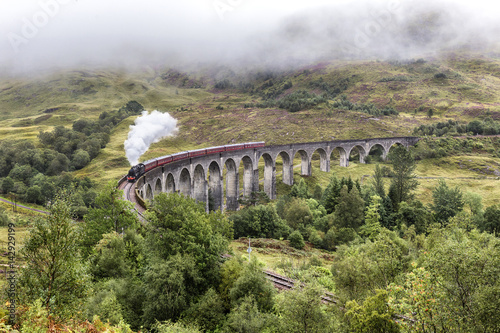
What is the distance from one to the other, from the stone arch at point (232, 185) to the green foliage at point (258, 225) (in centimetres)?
2037

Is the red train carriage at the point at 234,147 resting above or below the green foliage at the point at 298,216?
above

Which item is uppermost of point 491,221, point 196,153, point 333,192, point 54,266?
point 196,153

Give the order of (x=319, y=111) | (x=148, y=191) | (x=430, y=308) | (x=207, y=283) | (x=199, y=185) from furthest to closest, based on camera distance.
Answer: (x=319, y=111)
(x=199, y=185)
(x=148, y=191)
(x=207, y=283)
(x=430, y=308)

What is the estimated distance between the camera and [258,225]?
43.1 metres

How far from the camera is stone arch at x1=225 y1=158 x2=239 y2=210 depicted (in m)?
64.9

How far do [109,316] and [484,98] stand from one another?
179 m

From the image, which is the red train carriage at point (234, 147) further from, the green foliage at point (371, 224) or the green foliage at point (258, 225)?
the green foliage at point (371, 224)

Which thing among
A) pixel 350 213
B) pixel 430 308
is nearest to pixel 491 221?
pixel 350 213

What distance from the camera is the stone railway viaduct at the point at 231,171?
4591 cm

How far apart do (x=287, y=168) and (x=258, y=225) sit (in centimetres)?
3693

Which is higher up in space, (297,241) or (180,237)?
(180,237)

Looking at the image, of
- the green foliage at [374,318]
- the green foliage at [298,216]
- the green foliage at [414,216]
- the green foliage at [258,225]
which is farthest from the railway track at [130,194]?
the green foliage at [414,216]

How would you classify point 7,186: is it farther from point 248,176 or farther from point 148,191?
point 248,176

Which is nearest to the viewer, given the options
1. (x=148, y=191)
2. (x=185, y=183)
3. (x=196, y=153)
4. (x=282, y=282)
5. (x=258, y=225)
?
(x=282, y=282)
